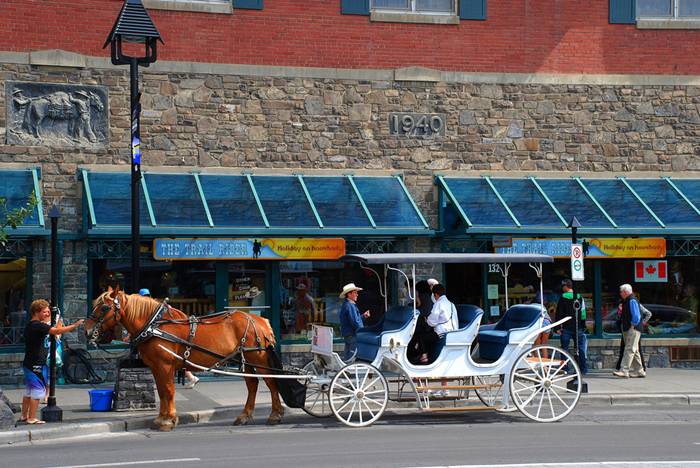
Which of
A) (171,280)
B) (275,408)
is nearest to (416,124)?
(171,280)

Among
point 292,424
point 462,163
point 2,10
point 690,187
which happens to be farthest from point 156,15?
point 690,187

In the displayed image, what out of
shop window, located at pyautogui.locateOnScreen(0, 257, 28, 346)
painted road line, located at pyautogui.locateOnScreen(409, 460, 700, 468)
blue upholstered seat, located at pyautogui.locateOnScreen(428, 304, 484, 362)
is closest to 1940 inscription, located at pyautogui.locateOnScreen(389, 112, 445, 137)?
blue upholstered seat, located at pyautogui.locateOnScreen(428, 304, 484, 362)

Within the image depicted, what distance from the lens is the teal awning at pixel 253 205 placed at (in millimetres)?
18047

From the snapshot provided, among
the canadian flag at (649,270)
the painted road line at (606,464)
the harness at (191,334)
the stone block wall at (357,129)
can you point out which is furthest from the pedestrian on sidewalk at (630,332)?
the painted road line at (606,464)

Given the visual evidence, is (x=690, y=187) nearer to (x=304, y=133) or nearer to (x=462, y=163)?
(x=462, y=163)

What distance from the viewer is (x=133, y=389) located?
47.7ft

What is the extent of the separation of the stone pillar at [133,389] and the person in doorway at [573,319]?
7.93 meters

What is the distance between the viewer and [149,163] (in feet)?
63.1

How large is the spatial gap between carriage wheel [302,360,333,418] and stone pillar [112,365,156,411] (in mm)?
2306

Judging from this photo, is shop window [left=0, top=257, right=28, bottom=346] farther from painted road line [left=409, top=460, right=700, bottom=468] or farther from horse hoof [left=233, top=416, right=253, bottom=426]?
painted road line [left=409, top=460, right=700, bottom=468]

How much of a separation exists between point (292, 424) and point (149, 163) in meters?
7.37

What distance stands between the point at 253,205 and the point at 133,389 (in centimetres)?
538

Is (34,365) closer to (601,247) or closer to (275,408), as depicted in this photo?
(275,408)

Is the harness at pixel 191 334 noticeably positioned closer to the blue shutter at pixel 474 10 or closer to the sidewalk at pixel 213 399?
the sidewalk at pixel 213 399
